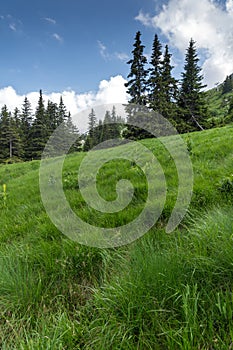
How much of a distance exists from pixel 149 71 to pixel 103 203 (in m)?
32.7

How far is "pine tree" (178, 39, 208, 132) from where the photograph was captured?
3475 cm

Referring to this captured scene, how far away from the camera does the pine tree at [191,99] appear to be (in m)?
34.8

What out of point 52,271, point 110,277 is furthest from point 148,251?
point 52,271

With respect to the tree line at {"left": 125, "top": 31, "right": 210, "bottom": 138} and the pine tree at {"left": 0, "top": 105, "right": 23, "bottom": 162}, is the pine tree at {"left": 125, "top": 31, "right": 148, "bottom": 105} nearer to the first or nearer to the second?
the tree line at {"left": 125, "top": 31, "right": 210, "bottom": 138}

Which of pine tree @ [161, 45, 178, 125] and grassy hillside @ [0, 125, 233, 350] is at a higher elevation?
pine tree @ [161, 45, 178, 125]

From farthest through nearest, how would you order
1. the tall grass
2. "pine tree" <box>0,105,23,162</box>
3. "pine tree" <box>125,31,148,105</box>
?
"pine tree" <box>0,105,23,162</box> < "pine tree" <box>125,31,148,105</box> < the tall grass

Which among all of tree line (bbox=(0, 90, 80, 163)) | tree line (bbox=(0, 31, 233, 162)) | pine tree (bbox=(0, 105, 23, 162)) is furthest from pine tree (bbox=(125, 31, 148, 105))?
pine tree (bbox=(0, 105, 23, 162))

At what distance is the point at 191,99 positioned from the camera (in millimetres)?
36344

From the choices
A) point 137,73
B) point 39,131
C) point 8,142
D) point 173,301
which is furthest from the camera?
point 39,131

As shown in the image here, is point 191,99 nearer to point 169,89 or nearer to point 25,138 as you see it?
point 169,89

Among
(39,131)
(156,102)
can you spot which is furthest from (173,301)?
(39,131)

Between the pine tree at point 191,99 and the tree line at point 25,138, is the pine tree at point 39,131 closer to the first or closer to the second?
the tree line at point 25,138

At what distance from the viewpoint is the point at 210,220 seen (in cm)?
253

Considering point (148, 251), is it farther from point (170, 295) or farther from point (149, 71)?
point (149, 71)
